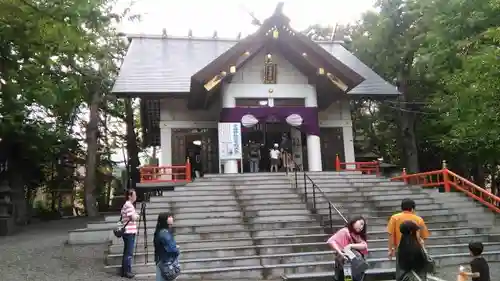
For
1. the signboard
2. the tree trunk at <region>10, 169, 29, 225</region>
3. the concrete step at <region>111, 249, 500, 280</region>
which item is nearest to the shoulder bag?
the concrete step at <region>111, 249, 500, 280</region>

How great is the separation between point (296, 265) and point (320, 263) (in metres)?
0.49

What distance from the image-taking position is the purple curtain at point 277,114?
1673 centimetres

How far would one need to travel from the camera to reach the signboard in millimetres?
16109

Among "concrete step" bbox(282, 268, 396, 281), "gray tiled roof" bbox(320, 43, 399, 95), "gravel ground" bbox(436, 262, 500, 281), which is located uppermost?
"gray tiled roof" bbox(320, 43, 399, 95)

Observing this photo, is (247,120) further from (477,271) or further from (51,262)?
(477,271)

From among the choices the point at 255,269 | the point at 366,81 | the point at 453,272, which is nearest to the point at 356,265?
the point at 255,269

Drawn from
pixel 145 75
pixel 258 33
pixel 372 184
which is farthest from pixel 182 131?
pixel 372 184

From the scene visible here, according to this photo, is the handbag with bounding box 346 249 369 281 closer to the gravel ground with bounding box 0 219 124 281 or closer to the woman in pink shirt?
the woman in pink shirt

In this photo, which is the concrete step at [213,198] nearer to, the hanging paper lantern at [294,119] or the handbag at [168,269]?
the hanging paper lantern at [294,119]

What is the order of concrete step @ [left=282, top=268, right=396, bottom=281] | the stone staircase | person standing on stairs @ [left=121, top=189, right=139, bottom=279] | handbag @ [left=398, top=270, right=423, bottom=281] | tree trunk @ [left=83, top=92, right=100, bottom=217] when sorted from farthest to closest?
1. tree trunk @ [left=83, top=92, right=100, bottom=217]
2. the stone staircase
3. person standing on stairs @ [left=121, top=189, right=139, bottom=279]
4. concrete step @ [left=282, top=268, right=396, bottom=281]
5. handbag @ [left=398, top=270, right=423, bottom=281]

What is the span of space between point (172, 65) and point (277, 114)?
6454mm

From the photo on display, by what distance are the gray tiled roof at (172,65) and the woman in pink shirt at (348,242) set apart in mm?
13103

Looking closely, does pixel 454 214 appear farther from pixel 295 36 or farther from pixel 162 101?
pixel 162 101

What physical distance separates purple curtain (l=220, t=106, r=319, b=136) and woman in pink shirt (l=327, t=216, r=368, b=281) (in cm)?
1110
